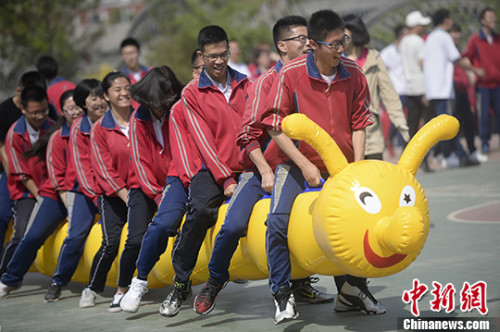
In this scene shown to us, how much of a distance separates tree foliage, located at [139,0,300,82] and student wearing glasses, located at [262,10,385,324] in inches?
1016

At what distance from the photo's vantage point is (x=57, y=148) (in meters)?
7.52

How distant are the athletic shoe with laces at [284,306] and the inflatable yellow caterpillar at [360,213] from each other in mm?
208

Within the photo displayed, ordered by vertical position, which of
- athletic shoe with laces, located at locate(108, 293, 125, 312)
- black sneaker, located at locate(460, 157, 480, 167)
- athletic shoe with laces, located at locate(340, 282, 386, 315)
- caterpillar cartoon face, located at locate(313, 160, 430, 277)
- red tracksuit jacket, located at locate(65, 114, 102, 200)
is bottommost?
athletic shoe with laces, located at locate(108, 293, 125, 312)

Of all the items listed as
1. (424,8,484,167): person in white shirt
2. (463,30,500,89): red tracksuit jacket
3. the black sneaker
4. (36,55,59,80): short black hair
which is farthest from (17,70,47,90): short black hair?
(463,30,500,89): red tracksuit jacket

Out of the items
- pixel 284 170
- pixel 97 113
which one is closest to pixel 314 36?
pixel 284 170

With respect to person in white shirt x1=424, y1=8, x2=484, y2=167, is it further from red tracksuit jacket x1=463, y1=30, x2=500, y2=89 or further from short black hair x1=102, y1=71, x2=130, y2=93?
short black hair x1=102, y1=71, x2=130, y2=93

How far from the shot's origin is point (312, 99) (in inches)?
212

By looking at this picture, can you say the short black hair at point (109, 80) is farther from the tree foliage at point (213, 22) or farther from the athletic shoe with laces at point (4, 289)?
the tree foliage at point (213, 22)

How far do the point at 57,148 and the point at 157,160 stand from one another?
55.1 inches

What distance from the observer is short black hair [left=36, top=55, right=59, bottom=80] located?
9727mm

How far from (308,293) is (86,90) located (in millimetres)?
2877

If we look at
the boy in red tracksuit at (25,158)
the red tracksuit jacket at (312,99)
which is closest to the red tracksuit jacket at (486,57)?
the boy in red tracksuit at (25,158)

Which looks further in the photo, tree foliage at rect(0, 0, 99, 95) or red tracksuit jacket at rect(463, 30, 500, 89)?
tree foliage at rect(0, 0, 99, 95)

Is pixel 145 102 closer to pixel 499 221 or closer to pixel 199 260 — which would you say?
pixel 199 260
